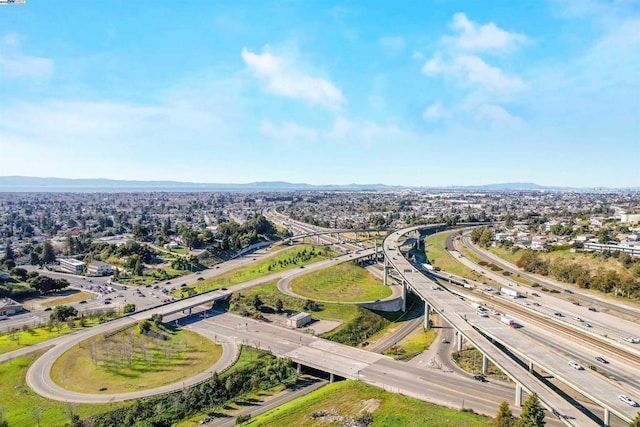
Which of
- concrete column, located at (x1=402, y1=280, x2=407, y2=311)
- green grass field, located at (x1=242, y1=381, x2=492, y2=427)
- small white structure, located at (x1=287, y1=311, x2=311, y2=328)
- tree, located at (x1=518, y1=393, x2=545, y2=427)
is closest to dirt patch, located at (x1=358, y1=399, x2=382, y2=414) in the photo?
green grass field, located at (x1=242, y1=381, x2=492, y2=427)

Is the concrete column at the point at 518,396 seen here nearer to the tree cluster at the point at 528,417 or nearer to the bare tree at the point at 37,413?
the tree cluster at the point at 528,417

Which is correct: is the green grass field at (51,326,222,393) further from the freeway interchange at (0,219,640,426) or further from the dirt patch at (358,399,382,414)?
the dirt patch at (358,399,382,414)

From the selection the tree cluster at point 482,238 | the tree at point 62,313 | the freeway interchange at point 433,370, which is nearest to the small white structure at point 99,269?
the tree at point 62,313

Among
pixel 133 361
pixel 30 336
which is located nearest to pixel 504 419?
pixel 133 361

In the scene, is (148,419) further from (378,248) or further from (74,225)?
(74,225)

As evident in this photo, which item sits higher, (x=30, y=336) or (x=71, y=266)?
(x=71, y=266)

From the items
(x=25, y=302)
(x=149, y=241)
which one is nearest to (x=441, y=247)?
(x=149, y=241)

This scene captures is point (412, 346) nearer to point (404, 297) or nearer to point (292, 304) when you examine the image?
point (404, 297)
